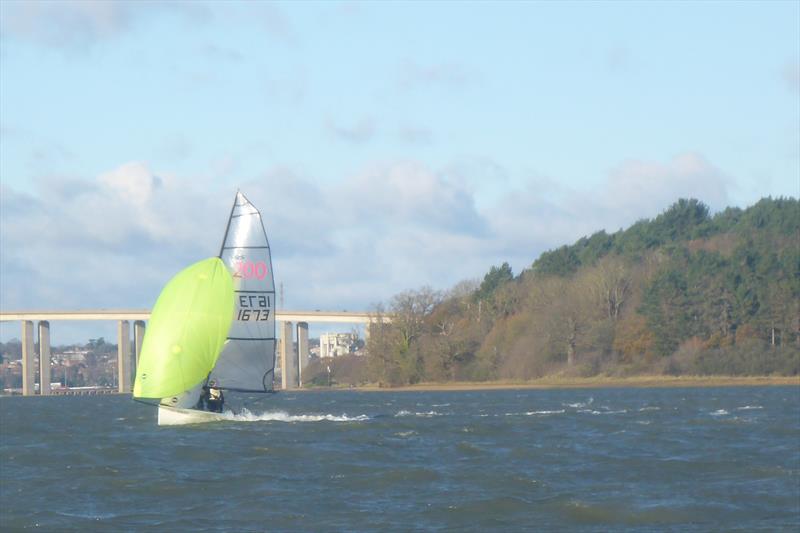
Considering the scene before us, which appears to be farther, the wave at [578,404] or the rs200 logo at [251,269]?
the wave at [578,404]

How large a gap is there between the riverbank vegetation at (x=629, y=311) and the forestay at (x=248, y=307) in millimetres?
43810

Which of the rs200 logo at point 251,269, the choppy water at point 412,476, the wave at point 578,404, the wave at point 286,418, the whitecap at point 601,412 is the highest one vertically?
the rs200 logo at point 251,269

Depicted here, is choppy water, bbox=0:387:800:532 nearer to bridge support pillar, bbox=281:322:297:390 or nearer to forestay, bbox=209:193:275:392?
forestay, bbox=209:193:275:392

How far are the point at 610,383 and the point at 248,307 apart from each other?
4311 centimetres

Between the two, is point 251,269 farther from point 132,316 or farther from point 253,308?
point 132,316

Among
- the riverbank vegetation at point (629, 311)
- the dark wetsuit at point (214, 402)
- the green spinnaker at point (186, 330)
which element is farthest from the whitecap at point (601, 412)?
the riverbank vegetation at point (629, 311)

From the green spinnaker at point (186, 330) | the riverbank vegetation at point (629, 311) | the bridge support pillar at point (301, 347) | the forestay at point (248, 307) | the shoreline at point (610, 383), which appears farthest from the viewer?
the bridge support pillar at point (301, 347)

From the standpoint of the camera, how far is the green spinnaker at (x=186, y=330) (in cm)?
3422

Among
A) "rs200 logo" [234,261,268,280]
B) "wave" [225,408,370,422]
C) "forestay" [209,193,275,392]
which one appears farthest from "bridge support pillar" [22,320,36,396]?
"rs200 logo" [234,261,268,280]

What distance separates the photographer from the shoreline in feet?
235

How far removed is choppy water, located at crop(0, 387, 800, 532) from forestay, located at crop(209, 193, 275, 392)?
4.65 ft

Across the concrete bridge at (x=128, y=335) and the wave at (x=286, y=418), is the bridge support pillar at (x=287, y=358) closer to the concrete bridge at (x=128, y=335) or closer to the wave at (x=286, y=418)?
the concrete bridge at (x=128, y=335)

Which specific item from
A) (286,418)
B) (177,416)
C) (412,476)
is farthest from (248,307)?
(412,476)

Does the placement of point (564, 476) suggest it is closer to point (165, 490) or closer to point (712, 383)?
point (165, 490)
